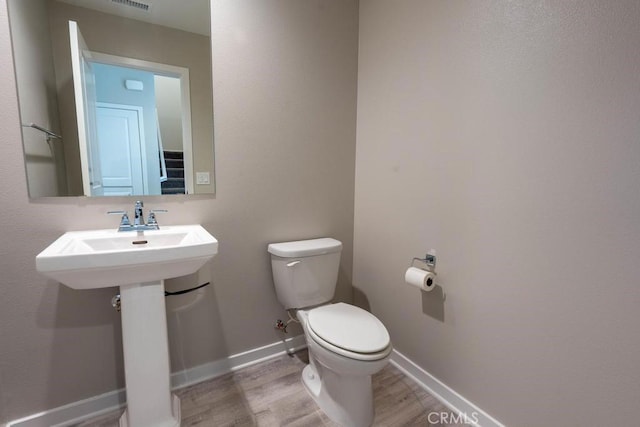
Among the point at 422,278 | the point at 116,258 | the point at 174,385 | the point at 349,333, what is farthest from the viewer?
the point at 174,385

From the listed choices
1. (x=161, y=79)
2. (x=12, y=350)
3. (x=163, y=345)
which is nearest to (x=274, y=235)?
(x=163, y=345)

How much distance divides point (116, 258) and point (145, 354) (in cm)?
46

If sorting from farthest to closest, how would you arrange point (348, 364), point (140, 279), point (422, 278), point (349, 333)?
1. point (422, 278)
2. point (349, 333)
3. point (348, 364)
4. point (140, 279)

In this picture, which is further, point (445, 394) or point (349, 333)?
point (445, 394)

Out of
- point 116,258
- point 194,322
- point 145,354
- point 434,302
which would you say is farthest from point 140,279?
point 434,302

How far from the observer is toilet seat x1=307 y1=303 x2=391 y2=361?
1.23 m

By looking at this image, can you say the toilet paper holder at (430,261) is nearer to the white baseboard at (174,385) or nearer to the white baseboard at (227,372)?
the white baseboard at (227,372)

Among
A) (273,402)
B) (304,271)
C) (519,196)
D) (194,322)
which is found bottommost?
(273,402)

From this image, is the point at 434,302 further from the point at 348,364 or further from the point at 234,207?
the point at 234,207

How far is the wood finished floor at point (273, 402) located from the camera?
4.60 feet

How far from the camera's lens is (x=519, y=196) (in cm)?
117

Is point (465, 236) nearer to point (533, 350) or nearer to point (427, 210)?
point (427, 210)

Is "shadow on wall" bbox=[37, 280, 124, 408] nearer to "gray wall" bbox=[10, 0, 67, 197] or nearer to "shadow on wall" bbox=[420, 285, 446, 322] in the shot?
"gray wall" bbox=[10, 0, 67, 197]

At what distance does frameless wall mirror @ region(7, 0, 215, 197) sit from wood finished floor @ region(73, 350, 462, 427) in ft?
3.47
